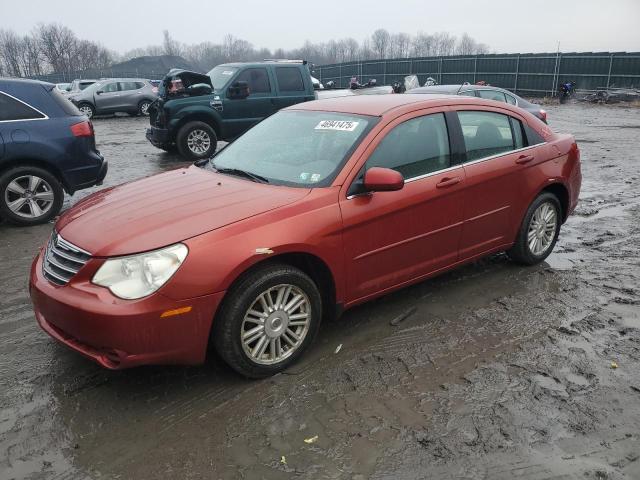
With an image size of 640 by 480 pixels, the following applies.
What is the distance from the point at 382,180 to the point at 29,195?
5005mm

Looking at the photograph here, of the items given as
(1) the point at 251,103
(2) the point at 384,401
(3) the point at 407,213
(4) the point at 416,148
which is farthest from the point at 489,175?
(1) the point at 251,103

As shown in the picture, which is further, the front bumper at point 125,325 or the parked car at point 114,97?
the parked car at point 114,97

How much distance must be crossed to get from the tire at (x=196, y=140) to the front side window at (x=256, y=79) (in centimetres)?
126

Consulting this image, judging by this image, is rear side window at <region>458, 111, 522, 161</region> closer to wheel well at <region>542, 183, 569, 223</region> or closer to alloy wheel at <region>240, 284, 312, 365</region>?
wheel well at <region>542, 183, 569, 223</region>

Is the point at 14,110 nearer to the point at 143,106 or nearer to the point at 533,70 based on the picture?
the point at 143,106

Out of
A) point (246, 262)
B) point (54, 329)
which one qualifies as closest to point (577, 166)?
point (246, 262)

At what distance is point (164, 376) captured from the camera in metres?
3.36

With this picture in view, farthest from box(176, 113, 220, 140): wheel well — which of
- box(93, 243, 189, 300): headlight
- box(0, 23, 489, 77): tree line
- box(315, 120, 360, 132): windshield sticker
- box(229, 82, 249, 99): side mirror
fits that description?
box(0, 23, 489, 77): tree line

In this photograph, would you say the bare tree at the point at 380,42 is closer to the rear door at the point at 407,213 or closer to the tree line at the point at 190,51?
the tree line at the point at 190,51

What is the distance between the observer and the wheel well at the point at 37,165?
6.34m

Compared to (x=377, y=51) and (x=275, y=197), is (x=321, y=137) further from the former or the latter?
(x=377, y=51)

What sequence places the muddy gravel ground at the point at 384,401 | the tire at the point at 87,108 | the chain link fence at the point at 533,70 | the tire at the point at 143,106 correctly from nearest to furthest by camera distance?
the muddy gravel ground at the point at 384,401, the tire at the point at 87,108, the tire at the point at 143,106, the chain link fence at the point at 533,70

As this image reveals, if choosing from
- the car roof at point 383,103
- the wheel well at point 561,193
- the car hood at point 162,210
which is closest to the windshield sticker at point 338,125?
the car roof at point 383,103

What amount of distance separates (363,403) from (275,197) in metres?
1.38
